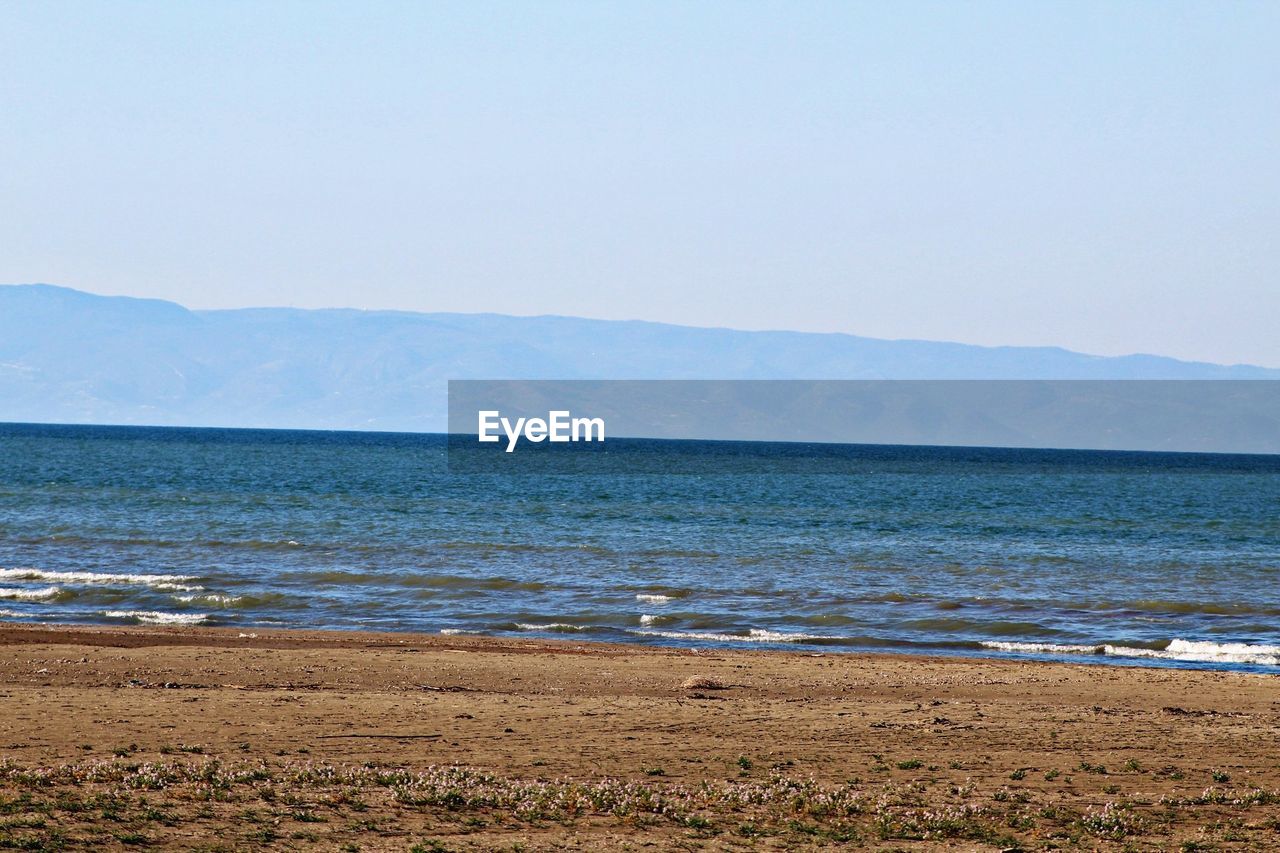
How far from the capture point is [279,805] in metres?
11.0

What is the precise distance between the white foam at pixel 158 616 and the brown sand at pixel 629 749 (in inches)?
166

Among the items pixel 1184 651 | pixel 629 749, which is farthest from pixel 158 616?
pixel 1184 651

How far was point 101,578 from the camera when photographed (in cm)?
3158

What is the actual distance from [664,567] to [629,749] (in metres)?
22.8

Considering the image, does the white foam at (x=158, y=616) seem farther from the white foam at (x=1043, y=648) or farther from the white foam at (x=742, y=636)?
the white foam at (x=1043, y=648)

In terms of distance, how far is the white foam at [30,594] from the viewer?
93.9 ft

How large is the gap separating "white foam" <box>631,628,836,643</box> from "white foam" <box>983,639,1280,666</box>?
3.48 metres

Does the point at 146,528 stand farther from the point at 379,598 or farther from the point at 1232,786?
the point at 1232,786

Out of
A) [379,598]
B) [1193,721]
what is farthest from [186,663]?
[1193,721]

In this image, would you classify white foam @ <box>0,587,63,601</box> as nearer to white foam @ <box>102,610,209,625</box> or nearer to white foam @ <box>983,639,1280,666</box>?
white foam @ <box>102,610,209,625</box>

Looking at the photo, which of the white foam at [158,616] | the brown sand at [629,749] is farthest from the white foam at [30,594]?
the brown sand at [629,749]

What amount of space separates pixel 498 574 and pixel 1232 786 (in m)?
23.3

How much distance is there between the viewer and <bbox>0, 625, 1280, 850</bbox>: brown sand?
34.9 ft

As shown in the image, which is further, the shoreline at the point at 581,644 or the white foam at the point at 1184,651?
the white foam at the point at 1184,651
